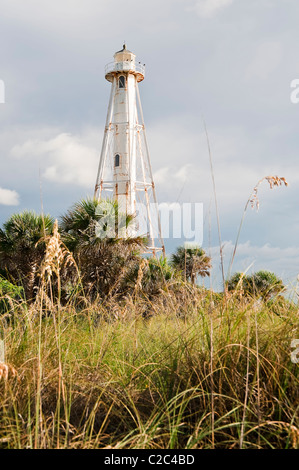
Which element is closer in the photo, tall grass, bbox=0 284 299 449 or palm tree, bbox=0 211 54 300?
tall grass, bbox=0 284 299 449

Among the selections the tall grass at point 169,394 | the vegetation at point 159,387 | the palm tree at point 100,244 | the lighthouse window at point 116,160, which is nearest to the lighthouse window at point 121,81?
the lighthouse window at point 116,160

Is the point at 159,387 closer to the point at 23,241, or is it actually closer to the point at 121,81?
the point at 23,241

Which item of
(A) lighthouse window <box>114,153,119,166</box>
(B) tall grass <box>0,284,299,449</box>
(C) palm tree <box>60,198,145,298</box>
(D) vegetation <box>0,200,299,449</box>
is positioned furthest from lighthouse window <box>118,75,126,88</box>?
(B) tall grass <box>0,284,299,449</box>

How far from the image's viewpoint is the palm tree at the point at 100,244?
16969 millimetres

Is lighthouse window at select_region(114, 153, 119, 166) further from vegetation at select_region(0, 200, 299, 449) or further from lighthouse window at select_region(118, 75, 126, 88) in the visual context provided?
vegetation at select_region(0, 200, 299, 449)

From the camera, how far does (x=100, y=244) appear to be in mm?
17078

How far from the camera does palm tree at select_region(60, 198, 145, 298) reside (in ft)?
55.7

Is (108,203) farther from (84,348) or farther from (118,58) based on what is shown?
(118,58)

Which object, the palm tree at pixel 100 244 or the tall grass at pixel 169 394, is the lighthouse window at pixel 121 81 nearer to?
the palm tree at pixel 100 244

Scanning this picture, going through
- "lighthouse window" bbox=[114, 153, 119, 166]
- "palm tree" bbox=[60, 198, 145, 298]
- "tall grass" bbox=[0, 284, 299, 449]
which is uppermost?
"lighthouse window" bbox=[114, 153, 119, 166]

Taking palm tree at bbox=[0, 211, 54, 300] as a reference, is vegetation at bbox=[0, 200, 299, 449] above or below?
below

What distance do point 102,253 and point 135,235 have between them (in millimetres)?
2306

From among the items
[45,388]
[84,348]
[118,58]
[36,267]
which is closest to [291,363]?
[45,388]
